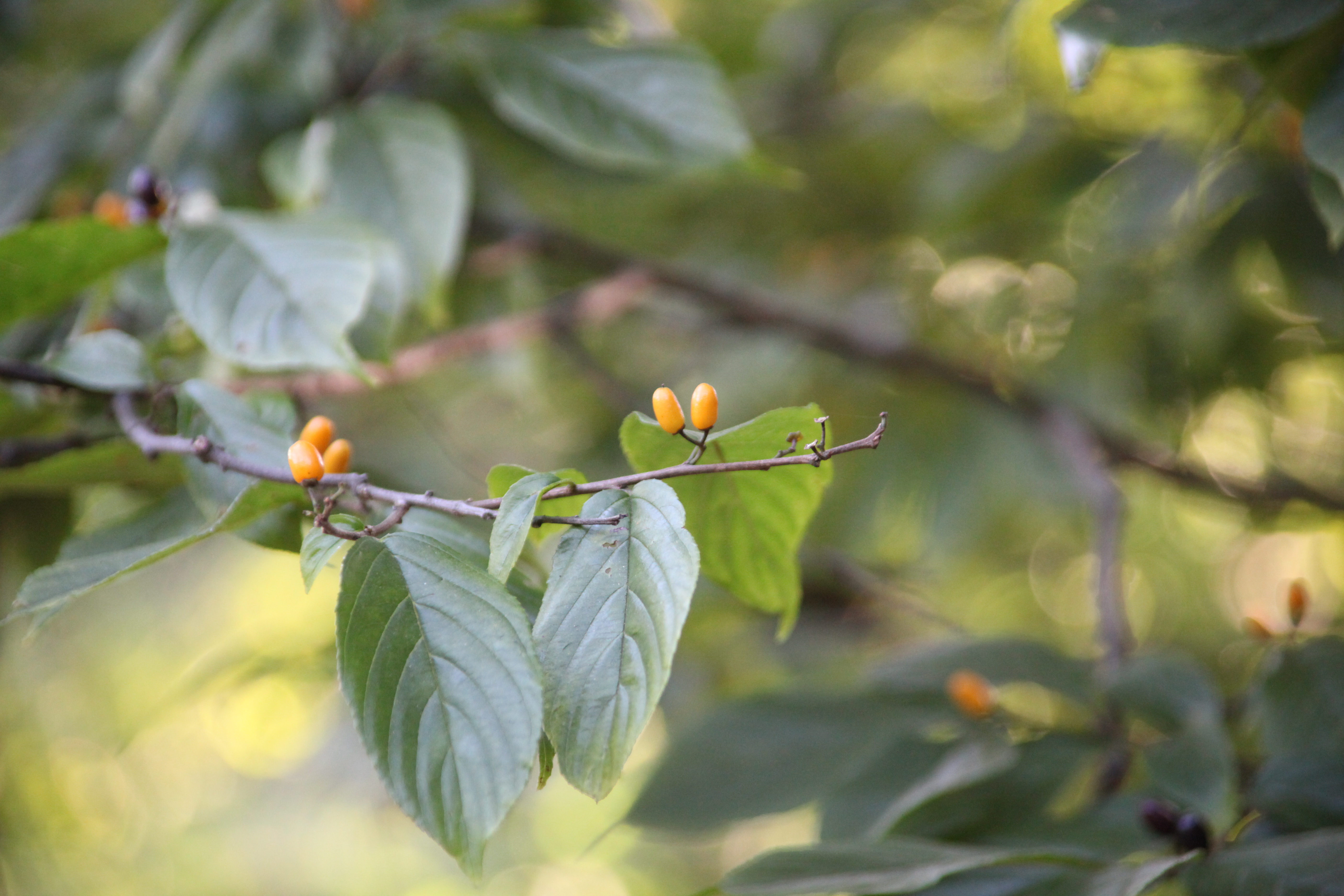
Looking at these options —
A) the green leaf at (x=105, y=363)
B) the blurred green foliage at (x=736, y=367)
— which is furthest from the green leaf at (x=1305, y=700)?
the green leaf at (x=105, y=363)

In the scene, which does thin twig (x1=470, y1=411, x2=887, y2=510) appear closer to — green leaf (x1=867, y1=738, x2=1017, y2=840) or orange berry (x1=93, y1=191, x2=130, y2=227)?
green leaf (x1=867, y1=738, x2=1017, y2=840)

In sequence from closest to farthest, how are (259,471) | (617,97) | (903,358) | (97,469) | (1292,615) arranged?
(259,471), (97,469), (1292,615), (617,97), (903,358)

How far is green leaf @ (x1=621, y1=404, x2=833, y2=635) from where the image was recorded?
0.45 meters

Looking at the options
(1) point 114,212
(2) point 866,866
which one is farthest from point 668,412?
(1) point 114,212

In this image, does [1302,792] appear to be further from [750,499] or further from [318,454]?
[318,454]

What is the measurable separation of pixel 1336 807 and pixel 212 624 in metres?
2.54

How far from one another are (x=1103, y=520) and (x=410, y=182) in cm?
92

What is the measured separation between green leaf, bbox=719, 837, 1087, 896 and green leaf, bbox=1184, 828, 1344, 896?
97 millimetres

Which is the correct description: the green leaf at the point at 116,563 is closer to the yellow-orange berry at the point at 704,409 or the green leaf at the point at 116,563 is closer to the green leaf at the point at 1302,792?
the yellow-orange berry at the point at 704,409

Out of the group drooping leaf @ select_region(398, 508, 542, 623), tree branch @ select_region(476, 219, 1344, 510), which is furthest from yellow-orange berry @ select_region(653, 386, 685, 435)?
tree branch @ select_region(476, 219, 1344, 510)

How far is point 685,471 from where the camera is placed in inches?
16.5

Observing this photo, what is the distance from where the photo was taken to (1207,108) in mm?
1301

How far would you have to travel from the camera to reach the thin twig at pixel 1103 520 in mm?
906

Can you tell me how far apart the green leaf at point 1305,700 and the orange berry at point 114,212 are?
109 centimetres
